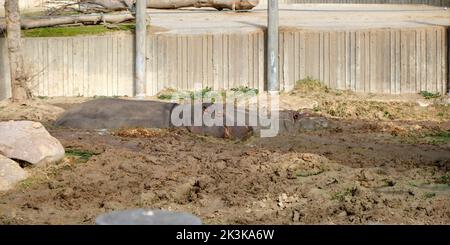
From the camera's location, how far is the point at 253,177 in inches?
456

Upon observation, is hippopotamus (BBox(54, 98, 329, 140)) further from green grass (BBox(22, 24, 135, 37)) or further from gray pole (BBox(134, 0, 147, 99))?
green grass (BBox(22, 24, 135, 37))

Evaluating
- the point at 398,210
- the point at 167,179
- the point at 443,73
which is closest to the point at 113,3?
the point at 443,73

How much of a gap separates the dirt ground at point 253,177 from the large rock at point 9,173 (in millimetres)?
110

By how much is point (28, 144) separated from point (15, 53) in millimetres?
6565

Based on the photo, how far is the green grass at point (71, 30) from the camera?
20859 millimetres

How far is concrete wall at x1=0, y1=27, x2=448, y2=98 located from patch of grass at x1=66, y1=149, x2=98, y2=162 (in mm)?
7026

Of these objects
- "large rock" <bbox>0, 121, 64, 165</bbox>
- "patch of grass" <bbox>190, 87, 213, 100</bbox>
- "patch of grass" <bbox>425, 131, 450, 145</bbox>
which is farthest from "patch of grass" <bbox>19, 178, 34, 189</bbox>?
"patch of grass" <bbox>190, 87, 213, 100</bbox>

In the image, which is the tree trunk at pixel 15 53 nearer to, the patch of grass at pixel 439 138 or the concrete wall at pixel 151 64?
the concrete wall at pixel 151 64

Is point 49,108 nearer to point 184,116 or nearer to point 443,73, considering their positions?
point 184,116

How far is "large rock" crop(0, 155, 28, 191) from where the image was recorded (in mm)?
11062

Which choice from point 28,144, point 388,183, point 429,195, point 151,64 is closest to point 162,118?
point 28,144

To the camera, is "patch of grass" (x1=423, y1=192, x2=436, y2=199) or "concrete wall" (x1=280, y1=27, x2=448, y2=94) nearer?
"patch of grass" (x1=423, y1=192, x2=436, y2=199)

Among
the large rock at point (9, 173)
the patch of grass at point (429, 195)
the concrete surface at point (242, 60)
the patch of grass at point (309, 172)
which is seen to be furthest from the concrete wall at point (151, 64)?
the patch of grass at point (429, 195)

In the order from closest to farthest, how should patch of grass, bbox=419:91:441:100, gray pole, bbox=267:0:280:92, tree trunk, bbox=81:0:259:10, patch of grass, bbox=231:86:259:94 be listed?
1. patch of grass, bbox=419:91:441:100
2. patch of grass, bbox=231:86:259:94
3. gray pole, bbox=267:0:280:92
4. tree trunk, bbox=81:0:259:10
